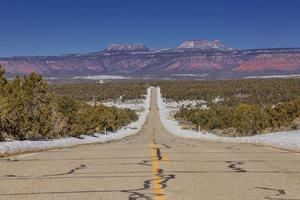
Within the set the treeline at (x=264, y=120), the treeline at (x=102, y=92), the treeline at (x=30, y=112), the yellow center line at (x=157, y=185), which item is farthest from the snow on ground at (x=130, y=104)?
the yellow center line at (x=157, y=185)

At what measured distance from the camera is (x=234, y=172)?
11.3 metres

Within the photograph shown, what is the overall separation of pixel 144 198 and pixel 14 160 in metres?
6.27

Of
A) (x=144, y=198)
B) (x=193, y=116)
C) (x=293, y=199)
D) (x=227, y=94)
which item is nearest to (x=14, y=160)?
(x=144, y=198)

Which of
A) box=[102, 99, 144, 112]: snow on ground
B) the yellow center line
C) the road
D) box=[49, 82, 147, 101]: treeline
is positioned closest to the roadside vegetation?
box=[49, 82, 147, 101]: treeline

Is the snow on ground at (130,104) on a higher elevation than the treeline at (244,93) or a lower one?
lower

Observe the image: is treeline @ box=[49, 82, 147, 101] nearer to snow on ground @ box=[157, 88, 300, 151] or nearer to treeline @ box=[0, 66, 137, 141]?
snow on ground @ box=[157, 88, 300, 151]

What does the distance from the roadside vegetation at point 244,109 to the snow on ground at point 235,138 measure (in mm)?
3089

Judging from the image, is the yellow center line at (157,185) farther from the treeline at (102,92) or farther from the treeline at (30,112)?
the treeline at (102,92)

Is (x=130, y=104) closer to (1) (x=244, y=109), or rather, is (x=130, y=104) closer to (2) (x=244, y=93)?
(2) (x=244, y=93)

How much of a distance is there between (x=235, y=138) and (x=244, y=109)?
29.9 metres

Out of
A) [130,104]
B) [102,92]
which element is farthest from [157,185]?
[102,92]

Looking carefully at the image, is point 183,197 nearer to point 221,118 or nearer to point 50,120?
point 50,120

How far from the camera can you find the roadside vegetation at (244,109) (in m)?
50.3

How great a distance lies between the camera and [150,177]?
10.5 m
